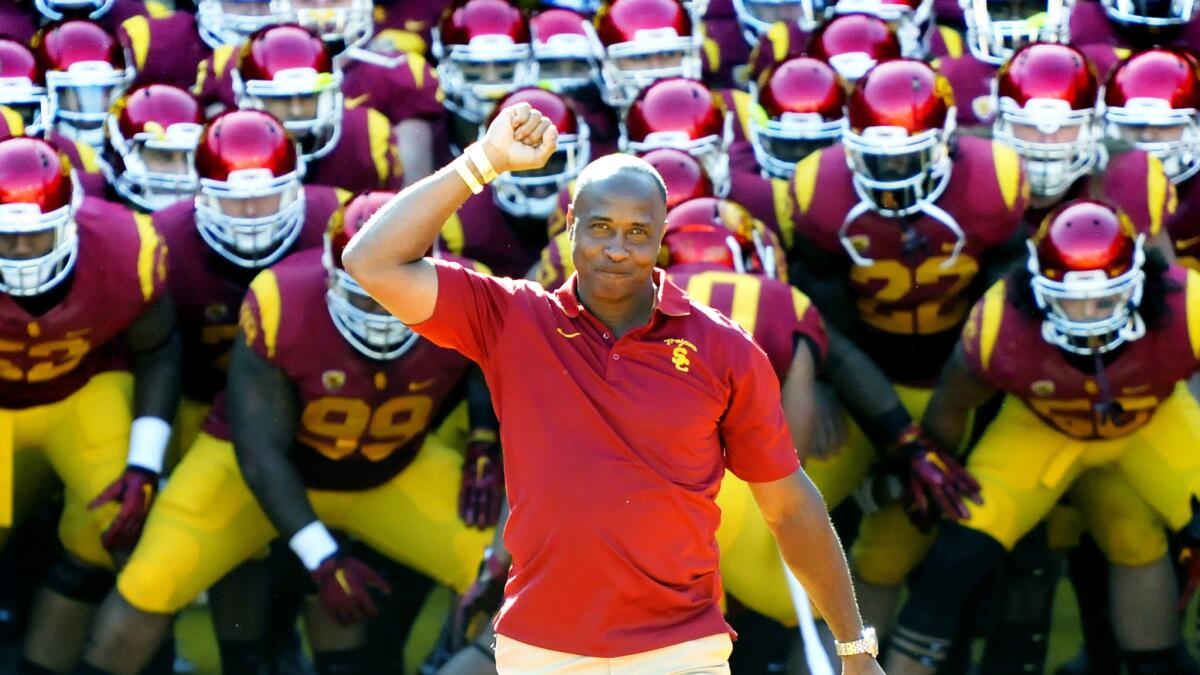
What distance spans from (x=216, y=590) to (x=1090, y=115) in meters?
2.67

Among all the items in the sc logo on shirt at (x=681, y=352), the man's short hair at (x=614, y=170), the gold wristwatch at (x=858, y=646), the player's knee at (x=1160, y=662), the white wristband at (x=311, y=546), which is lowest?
the player's knee at (x=1160, y=662)

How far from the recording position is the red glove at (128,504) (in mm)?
5191

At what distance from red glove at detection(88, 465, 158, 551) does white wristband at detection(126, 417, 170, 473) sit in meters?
0.02

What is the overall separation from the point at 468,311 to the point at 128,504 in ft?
7.66

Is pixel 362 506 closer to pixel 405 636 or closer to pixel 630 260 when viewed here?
pixel 405 636

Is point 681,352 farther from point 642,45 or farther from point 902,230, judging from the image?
point 642,45

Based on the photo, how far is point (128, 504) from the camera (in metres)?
5.20

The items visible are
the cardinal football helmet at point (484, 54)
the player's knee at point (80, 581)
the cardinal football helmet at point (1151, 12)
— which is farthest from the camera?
the cardinal football helmet at point (1151, 12)

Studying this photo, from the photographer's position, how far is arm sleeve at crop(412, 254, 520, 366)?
3105 mm

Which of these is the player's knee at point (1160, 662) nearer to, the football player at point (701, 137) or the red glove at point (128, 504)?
the football player at point (701, 137)

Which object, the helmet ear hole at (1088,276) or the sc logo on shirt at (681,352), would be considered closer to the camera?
the sc logo on shirt at (681,352)

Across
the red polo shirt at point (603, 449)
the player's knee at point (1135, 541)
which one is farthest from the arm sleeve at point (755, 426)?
the player's knee at point (1135, 541)

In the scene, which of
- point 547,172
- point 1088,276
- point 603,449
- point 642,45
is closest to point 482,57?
point 642,45

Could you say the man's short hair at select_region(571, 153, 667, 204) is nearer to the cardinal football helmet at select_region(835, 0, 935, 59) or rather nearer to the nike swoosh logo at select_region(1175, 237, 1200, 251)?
the nike swoosh logo at select_region(1175, 237, 1200, 251)
